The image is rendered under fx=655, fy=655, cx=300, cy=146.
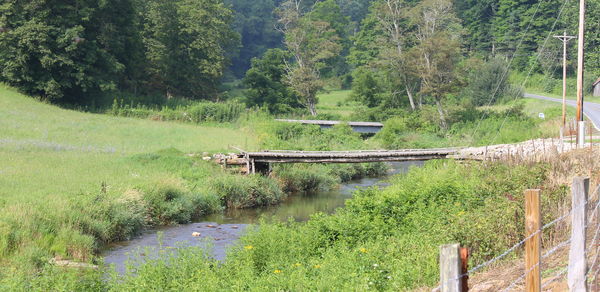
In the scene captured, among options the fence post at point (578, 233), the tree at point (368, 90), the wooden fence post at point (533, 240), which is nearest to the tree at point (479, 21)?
the tree at point (368, 90)

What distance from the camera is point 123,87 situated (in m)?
Result: 56.5

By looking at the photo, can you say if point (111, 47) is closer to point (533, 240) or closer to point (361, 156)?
point (361, 156)

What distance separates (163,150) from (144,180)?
7.51 meters

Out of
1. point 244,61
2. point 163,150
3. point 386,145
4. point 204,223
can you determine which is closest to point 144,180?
point 204,223

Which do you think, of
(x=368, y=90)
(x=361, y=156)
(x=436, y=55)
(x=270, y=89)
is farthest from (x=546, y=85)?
(x=361, y=156)

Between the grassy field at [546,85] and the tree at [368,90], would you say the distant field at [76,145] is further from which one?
the grassy field at [546,85]

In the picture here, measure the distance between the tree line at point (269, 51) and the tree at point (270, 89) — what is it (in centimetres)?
9

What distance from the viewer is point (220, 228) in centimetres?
2144

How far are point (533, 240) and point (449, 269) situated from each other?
1505 millimetres

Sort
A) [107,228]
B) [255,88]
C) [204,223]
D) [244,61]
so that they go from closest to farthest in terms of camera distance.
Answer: [107,228], [204,223], [255,88], [244,61]

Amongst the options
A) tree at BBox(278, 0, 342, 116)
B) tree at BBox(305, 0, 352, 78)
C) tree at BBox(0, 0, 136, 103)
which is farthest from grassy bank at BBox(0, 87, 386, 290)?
tree at BBox(305, 0, 352, 78)

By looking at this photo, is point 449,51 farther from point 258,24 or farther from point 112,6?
point 258,24

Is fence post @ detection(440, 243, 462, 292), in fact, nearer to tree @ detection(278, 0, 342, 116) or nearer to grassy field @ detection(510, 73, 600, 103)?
tree @ detection(278, 0, 342, 116)

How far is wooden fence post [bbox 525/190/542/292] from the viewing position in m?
5.79
